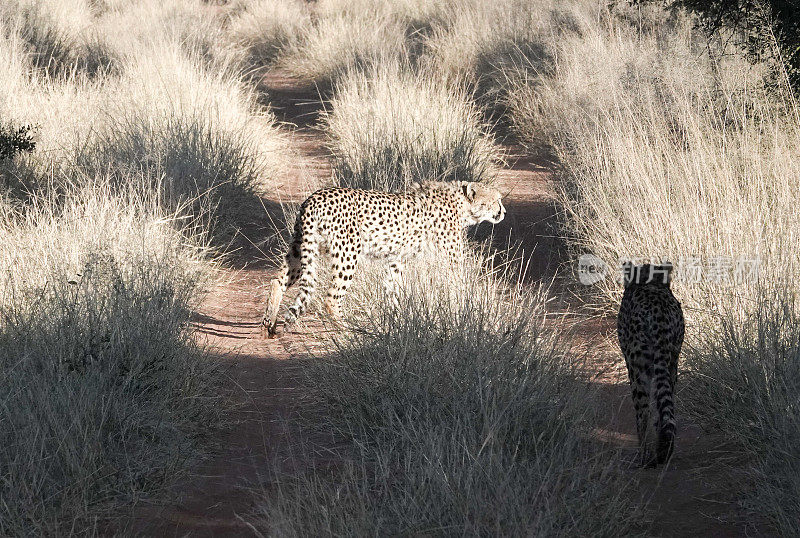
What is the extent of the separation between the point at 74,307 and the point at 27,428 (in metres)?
0.98

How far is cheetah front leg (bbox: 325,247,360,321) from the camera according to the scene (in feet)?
19.0

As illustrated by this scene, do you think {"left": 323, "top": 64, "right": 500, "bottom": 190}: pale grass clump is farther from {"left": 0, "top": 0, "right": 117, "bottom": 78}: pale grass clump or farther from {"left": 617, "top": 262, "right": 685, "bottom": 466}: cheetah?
{"left": 0, "top": 0, "right": 117, "bottom": 78}: pale grass clump

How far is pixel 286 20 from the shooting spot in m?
18.1

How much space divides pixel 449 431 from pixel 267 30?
51.5 feet

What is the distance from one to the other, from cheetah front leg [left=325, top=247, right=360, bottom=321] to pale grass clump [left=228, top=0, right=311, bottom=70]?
11.7m

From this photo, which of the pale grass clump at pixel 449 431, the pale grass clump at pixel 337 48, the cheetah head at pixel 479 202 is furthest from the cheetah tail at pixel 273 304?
the pale grass clump at pixel 337 48

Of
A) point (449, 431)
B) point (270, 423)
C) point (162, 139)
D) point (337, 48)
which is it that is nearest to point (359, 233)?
point (270, 423)

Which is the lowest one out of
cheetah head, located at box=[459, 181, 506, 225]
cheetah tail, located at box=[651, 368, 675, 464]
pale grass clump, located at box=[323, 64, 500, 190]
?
cheetah tail, located at box=[651, 368, 675, 464]

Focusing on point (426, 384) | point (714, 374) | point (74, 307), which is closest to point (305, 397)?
point (426, 384)

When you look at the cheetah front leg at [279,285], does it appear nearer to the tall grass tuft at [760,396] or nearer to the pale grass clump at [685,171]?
the pale grass clump at [685,171]

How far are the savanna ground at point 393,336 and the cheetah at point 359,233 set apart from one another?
167mm

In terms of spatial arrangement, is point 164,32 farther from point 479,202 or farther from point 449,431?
point 449,431

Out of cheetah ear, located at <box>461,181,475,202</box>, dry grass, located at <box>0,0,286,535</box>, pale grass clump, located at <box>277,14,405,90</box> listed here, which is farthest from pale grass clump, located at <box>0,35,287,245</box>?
pale grass clump, located at <box>277,14,405,90</box>

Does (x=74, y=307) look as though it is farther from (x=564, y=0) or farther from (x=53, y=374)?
(x=564, y=0)
